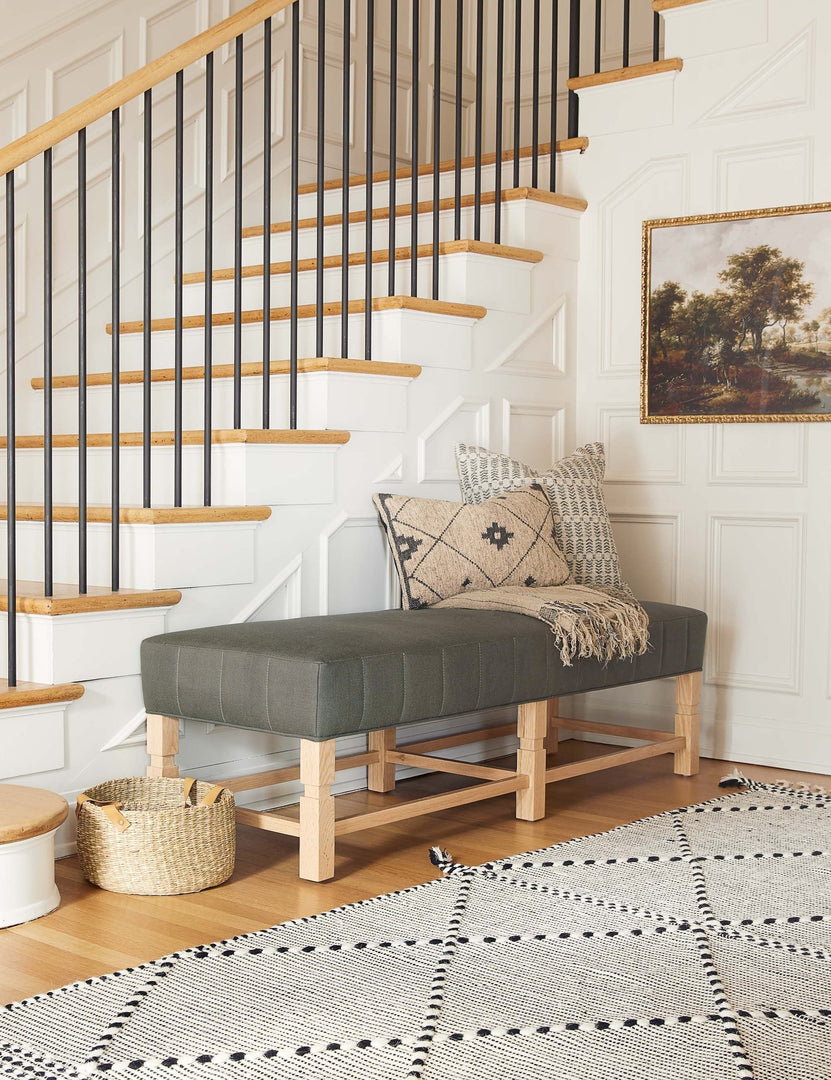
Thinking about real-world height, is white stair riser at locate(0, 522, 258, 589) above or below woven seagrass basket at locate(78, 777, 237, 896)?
above

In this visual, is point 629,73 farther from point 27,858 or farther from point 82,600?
point 27,858

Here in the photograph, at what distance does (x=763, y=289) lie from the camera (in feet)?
13.3

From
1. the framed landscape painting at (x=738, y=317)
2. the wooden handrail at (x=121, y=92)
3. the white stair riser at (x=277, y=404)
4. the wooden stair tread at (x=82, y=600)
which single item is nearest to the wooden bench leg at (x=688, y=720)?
the framed landscape painting at (x=738, y=317)

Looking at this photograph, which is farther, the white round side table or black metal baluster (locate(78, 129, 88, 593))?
black metal baluster (locate(78, 129, 88, 593))

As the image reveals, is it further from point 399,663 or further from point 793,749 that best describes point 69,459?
point 793,749

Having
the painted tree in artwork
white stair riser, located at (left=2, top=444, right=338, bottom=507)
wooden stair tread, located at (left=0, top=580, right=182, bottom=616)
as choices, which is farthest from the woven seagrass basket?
the painted tree in artwork

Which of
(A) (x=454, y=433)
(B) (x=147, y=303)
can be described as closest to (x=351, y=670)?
(B) (x=147, y=303)

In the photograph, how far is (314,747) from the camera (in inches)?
107

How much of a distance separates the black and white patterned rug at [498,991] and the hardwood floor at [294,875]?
0.27 ft

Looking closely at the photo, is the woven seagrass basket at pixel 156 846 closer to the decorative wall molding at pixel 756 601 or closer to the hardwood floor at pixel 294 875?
the hardwood floor at pixel 294 875

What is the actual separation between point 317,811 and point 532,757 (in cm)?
74

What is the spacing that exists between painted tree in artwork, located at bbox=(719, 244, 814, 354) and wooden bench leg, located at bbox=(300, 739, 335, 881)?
6.94 feet

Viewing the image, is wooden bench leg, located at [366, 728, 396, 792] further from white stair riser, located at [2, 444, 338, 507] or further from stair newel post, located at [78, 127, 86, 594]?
stair newel post, located at [78, 127, 86, 594]

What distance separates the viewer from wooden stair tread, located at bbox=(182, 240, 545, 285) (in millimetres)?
3949
